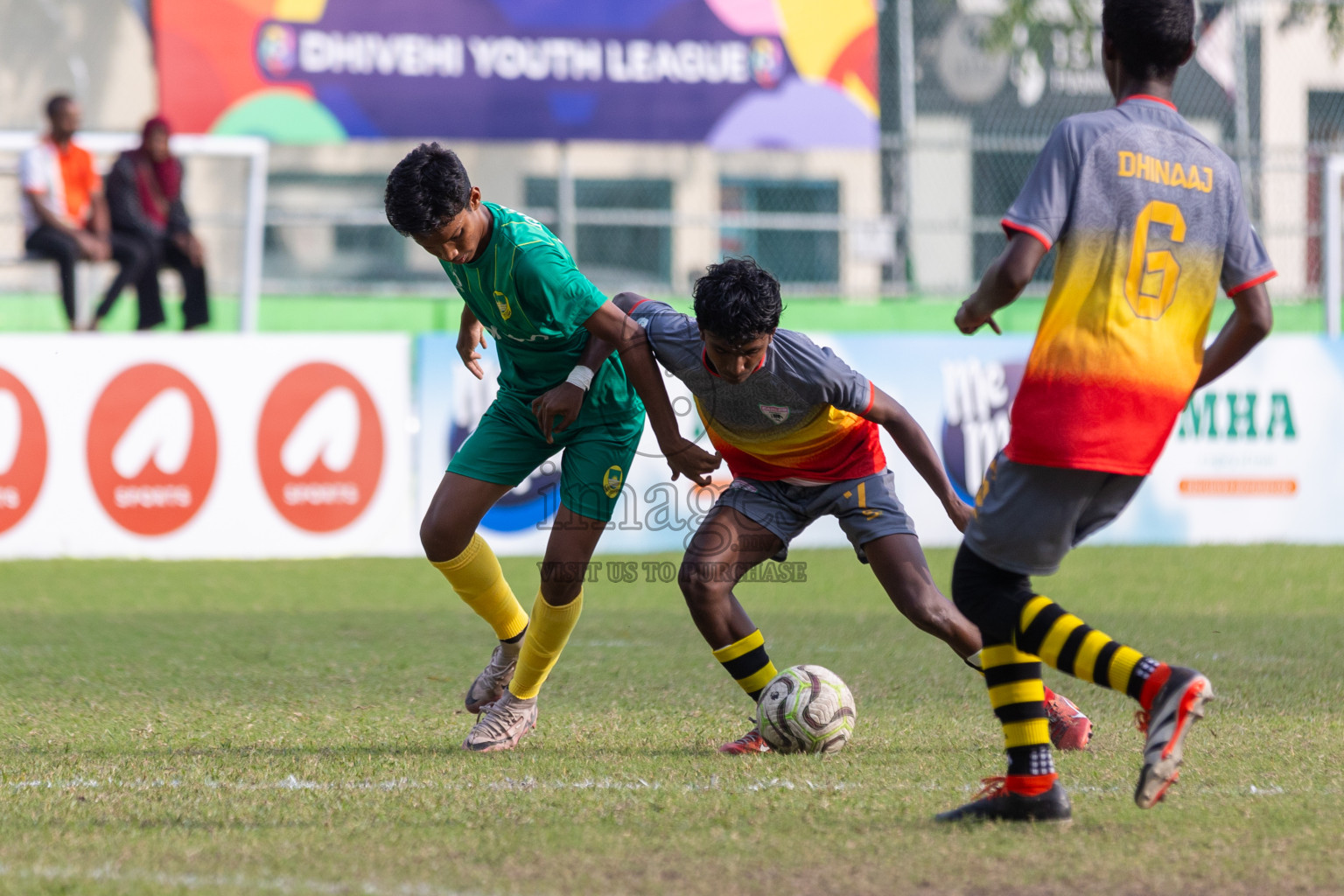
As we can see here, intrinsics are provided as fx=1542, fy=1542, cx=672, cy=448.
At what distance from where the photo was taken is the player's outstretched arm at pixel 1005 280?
3.38 m

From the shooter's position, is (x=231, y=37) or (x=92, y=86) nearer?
(x=231, y=37)

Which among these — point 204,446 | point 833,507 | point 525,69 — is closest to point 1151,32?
point 833,507

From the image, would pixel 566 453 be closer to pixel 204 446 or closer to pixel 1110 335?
pixel 1110 335

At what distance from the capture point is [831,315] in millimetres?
13469

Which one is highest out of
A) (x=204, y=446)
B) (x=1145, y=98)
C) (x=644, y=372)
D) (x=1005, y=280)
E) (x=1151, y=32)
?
(x=1151, y=32)

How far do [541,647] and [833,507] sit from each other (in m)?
1.02

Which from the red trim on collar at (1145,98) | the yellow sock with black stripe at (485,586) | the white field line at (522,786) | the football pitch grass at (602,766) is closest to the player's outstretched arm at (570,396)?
the yellow sock with black stripe at (485,586)

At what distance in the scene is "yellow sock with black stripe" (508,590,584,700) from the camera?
4871mm

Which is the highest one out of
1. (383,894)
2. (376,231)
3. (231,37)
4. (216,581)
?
(231,37)

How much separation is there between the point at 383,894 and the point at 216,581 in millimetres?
6330

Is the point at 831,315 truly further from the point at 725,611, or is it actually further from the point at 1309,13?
the point at 725,611

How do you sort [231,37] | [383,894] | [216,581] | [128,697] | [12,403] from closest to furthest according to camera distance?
[383,894]
[128,697]
[216,581]
[12,403]
[231,37]

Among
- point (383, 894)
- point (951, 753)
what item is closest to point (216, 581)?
point (951, 753)

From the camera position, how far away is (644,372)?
448 centimetres
